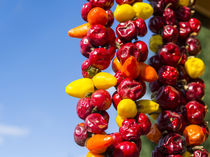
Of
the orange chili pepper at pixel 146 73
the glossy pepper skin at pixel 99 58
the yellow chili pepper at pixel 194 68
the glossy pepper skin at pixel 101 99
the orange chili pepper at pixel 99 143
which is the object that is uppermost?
the yellow chili pepper at pixel 194 68

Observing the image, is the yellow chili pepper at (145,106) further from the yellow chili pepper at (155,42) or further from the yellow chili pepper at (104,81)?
the yellow chili pepper at (155,42)

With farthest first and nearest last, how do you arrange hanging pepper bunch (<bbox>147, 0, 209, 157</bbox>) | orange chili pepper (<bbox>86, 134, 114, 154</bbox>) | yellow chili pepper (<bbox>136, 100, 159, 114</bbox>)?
hanging pepper bunch (<bbox>147, 0, 209, 157</bbox>)
yellow chili pepper (<bbox>136, 100, 159, 114</bbox>)
orange chili pepper (<bbox>86, 134, 114, 154</bbox>)

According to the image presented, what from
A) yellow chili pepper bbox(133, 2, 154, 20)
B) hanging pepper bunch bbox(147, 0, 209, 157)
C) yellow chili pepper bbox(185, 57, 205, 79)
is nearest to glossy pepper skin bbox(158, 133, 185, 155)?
hanging pepper bunch bbox(147, 0, 209, 157)

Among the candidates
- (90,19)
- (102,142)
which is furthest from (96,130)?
(90,19)

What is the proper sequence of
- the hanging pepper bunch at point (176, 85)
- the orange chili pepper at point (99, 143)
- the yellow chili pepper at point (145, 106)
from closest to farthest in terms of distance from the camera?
the orange chili pepper at point (99, 143) → the yellow chili pepper at point (145, 106) → the hanging pepper bunch at point (176, 85)

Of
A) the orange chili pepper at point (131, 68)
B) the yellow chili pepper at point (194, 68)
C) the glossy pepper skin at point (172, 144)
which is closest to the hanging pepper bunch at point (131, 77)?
the orange chili pepper at point (131, 68)

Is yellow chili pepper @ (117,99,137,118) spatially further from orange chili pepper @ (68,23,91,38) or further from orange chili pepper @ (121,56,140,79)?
orange chili pepper @ (68,23,91,38)

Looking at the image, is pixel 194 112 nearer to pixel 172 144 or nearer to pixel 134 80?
pixel 172 144
